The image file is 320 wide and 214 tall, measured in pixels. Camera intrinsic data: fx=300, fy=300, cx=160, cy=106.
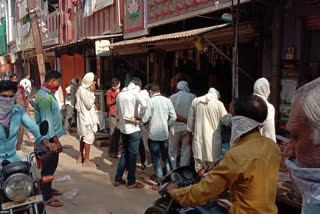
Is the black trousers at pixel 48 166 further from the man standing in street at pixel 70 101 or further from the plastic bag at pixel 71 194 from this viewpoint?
the man standing in street at pixel 70 101

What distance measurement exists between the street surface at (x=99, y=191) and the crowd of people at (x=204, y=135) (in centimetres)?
20

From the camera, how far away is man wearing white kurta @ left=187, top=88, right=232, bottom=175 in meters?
4.65

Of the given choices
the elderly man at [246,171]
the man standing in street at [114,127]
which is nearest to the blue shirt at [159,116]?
the man standing in street at [114,127]

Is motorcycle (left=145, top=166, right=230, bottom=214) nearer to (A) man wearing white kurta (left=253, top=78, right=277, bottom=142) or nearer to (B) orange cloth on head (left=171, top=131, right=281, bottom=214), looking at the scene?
(B) orange cloth on head (left=171, top=131, right=281, bottom=214)

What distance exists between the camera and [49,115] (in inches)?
169

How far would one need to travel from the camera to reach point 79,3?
49.2ft

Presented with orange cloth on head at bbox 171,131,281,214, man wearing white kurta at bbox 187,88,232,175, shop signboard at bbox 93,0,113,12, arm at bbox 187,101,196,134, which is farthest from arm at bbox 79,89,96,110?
shop signboard at bbox 93,0,113,12

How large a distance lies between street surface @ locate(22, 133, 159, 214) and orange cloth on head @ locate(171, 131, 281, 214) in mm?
2580

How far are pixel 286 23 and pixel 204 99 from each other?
201 centimetres

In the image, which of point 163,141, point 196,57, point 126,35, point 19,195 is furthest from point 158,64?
point 19,195

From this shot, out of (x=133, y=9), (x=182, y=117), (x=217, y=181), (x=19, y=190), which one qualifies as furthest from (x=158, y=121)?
(x=133, y=9)

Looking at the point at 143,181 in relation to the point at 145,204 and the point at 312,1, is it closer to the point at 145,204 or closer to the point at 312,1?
the point at 145,204

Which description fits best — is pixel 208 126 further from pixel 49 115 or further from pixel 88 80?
pixel 88 80

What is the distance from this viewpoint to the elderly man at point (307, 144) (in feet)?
3.78
